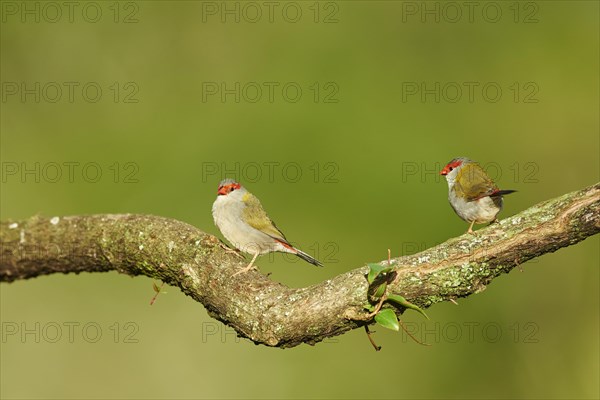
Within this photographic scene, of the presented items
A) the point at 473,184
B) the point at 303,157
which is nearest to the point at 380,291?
the point at 473,184

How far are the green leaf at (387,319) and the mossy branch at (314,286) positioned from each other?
0.24ft

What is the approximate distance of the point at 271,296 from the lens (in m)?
3.94

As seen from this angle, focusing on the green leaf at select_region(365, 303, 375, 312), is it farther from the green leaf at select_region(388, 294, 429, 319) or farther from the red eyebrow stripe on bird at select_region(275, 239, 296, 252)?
the red eyebrow stripe on bird at select_region(275, 239, 296, 252)

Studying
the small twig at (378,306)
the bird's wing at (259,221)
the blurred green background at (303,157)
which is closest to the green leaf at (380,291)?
the small twig at (378,306)

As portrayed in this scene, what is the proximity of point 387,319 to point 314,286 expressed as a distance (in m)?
0.46

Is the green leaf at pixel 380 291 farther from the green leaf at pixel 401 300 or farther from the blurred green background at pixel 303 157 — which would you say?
the blurred green background at pixel 303 157

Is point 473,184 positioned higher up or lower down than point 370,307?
higher up

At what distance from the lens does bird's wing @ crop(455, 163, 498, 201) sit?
5539mm

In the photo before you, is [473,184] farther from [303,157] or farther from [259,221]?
[303,157]

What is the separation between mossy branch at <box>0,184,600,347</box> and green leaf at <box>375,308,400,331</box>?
7cm

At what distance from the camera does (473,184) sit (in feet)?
18.7

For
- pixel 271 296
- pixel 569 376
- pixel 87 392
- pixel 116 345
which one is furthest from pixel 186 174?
pixel 271 296

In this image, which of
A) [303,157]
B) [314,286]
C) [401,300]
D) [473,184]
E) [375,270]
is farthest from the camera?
[303,157]

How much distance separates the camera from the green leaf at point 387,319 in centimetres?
375
